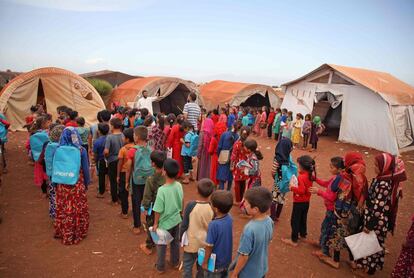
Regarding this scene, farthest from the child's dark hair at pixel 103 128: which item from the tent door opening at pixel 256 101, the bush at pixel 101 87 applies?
the tent door opening at pixel 256 101

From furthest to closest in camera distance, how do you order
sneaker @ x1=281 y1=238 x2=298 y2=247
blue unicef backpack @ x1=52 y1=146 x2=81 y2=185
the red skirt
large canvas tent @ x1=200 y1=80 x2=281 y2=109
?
large canvas tent @ x1=200 y1=80 x2=281 y2=109 < sneaker @ x1=281 y1=238 x2=298 y2=247 < the red skirt < blue unicef backpack @ x1=52 y1=146 x2=81 y2=185

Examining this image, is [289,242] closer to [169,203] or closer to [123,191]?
[169,203]

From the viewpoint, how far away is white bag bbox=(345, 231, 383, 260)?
3.55m

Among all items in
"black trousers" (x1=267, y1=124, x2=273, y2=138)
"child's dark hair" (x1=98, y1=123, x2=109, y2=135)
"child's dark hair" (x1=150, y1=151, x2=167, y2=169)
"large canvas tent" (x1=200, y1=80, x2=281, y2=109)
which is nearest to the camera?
"child's dark hair" (x1=150, y1=151, x2=167, y2=169)

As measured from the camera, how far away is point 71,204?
3.99m

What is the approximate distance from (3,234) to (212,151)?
3836 mm

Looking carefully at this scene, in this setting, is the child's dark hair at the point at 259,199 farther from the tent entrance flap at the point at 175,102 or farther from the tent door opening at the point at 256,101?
the tent door opening at the point at 256,101

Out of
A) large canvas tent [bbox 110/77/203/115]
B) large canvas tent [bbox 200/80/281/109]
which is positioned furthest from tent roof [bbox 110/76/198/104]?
large canvas tent [bbox 200/80/281/109]

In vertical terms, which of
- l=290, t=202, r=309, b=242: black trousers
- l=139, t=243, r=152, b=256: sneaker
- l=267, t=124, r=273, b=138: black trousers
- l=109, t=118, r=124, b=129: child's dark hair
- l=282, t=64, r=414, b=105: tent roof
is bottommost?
l=267, t=124, r=273, b=138: black trousers

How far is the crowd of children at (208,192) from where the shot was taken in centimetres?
255

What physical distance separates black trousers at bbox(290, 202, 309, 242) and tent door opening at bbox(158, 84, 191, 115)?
12.4m

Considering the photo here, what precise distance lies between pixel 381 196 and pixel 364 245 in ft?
2.15

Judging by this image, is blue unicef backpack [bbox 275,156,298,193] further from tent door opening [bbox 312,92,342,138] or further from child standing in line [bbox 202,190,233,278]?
tent door opening [bbox 312,92,342,138]

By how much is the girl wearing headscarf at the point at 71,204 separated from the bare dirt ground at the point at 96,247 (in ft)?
0.53
